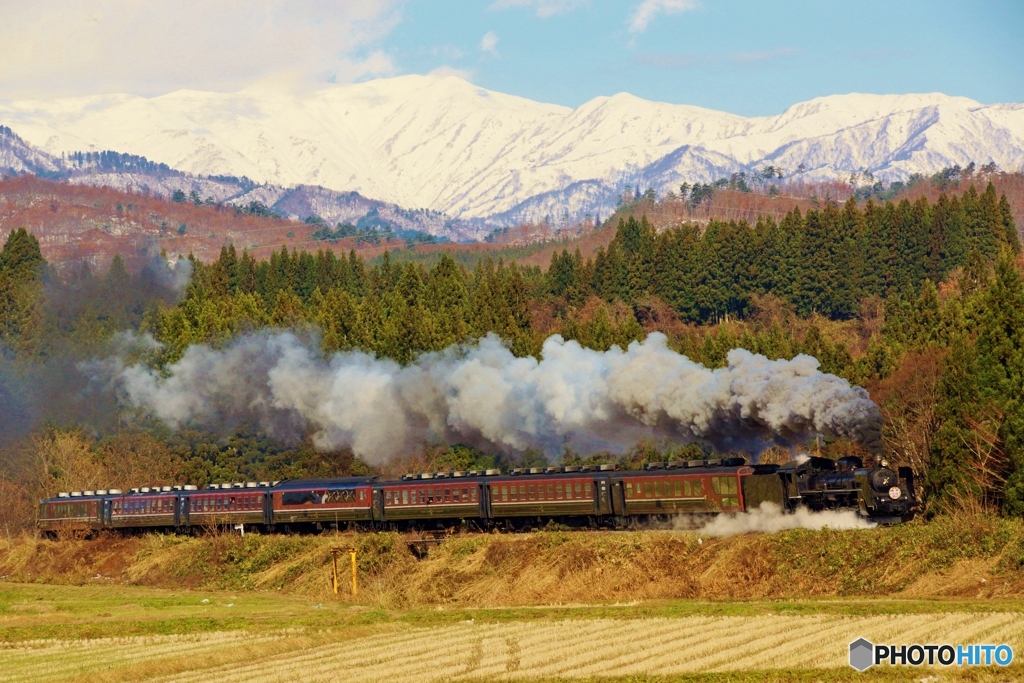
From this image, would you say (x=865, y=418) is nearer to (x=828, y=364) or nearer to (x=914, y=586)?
(x=914, y=586)

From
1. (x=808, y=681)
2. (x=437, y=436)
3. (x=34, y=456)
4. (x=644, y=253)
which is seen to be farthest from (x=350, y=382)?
(x=644, y=253)

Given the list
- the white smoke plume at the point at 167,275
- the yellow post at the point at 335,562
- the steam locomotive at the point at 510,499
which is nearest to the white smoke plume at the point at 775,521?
the steam locomotive at the point at 510,499

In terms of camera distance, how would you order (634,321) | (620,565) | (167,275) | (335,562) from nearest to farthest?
(620,565) → (335,562) → (634,321) → (167,275)

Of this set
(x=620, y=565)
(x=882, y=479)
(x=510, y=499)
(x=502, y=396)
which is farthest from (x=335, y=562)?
(x=882, y=479)

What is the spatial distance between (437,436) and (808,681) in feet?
204

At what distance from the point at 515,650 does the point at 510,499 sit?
28.2m

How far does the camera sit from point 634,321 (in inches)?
4919

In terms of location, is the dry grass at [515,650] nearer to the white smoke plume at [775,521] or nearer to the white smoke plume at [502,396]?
the white smoke plume at [775,521]

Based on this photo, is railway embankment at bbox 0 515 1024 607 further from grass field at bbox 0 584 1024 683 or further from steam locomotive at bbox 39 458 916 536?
grass field at bbox 0 584 1024 683

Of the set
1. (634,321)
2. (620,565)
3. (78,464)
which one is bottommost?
(620,565)

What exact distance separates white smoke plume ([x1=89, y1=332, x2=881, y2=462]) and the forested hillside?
2577 mm

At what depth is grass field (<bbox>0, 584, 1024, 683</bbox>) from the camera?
38969 mm

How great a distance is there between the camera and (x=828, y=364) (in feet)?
359

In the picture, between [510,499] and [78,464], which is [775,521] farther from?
[78,464]
